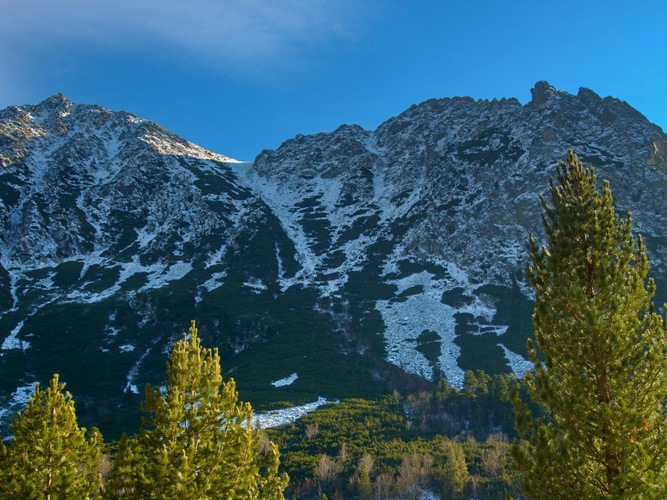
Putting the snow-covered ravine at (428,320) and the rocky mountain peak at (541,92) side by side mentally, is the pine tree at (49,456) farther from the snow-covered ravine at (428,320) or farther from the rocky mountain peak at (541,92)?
the rocky mountain peak at (541,92)

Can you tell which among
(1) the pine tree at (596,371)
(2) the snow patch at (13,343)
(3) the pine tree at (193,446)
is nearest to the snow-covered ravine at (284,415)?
(3) the pine tree at (193,446)

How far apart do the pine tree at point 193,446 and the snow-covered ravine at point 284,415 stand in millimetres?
50418

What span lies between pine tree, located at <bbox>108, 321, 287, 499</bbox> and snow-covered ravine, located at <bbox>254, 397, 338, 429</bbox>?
50418 millimetres

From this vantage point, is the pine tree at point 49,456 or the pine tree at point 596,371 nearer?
the pine tree at point 596,371

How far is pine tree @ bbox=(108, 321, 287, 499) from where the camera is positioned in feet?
31.3

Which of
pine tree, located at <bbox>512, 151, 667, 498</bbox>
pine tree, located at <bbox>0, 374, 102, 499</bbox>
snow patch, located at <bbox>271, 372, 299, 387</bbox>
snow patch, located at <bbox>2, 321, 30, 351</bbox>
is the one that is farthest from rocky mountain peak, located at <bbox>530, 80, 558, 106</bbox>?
pine tree, located at <bbox>0, 374, 102, 499</bbox>

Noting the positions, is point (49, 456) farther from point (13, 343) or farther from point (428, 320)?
point (13, 343)

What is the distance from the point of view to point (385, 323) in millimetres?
105812

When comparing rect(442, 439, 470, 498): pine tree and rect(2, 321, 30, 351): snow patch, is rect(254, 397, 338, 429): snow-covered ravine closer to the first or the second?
rect(442, 439, 470, 498): pine tree

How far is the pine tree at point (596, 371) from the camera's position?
769cm

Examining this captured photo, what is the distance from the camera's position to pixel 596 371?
821cm

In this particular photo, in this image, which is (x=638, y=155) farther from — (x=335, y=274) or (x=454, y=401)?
(x=454, y=401)

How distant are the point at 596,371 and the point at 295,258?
481ft

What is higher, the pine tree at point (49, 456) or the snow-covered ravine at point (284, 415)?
the pine tree at point (49, 456)
